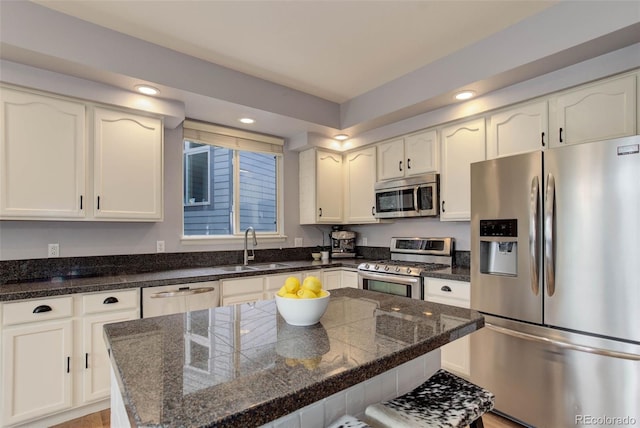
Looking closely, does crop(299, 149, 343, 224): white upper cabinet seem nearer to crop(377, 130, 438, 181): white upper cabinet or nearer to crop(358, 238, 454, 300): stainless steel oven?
crop(377, 130, 438, 181): white upper cabinet

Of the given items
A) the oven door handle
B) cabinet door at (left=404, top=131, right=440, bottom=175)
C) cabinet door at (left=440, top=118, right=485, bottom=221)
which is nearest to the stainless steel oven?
the oven door handle

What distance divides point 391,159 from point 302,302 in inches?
106

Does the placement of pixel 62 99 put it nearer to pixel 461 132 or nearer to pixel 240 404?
pixel 240 404

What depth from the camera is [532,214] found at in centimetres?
209

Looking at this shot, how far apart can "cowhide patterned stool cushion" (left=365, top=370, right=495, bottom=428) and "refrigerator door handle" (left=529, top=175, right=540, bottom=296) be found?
106cm

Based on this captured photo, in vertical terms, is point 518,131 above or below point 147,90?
below

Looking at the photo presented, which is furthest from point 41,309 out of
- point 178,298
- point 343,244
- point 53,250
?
point 343,244

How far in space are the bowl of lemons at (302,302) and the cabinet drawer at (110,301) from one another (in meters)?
1.68

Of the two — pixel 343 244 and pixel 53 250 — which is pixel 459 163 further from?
pixel 53 250

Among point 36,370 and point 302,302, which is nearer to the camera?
point 302,302

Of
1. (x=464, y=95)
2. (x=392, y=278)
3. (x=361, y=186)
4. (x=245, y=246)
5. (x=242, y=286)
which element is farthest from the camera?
(x=361, y=186)

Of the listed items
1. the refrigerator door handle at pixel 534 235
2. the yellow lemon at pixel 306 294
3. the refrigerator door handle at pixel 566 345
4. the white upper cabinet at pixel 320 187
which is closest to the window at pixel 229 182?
the white upper cabinet at pixel 320 187

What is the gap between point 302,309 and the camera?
48.6 inches

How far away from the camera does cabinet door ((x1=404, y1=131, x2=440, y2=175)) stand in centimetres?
321
